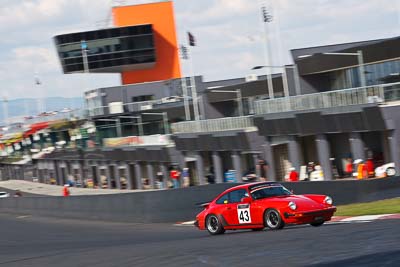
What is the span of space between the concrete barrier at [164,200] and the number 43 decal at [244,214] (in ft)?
25.8

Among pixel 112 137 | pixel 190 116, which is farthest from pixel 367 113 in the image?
pixel 112 137

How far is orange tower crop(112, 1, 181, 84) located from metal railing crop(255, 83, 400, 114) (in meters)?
50.3

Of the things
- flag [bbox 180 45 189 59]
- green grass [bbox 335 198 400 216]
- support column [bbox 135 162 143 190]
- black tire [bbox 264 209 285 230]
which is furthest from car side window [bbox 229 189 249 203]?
support column [bbox 135 162 143 190]

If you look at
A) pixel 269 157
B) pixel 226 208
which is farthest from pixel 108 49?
pixel 226 208

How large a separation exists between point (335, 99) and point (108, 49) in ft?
172

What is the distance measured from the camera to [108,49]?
88.1 m

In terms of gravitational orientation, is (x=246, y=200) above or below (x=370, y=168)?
above

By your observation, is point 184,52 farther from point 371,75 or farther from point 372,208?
point 372,208

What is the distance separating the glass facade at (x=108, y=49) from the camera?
87938 mm

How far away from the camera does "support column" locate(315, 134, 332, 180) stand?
40.8 m

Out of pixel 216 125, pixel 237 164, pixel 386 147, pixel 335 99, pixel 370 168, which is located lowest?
pixel 237 164

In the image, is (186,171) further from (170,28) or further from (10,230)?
(170,28)

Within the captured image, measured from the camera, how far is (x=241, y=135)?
4828 cm

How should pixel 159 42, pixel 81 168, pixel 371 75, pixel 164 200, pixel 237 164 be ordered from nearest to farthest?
pixel 164 200 < pixel 371 75 < pixel 237 164 < pixel 81 168 < pixel 159 42
